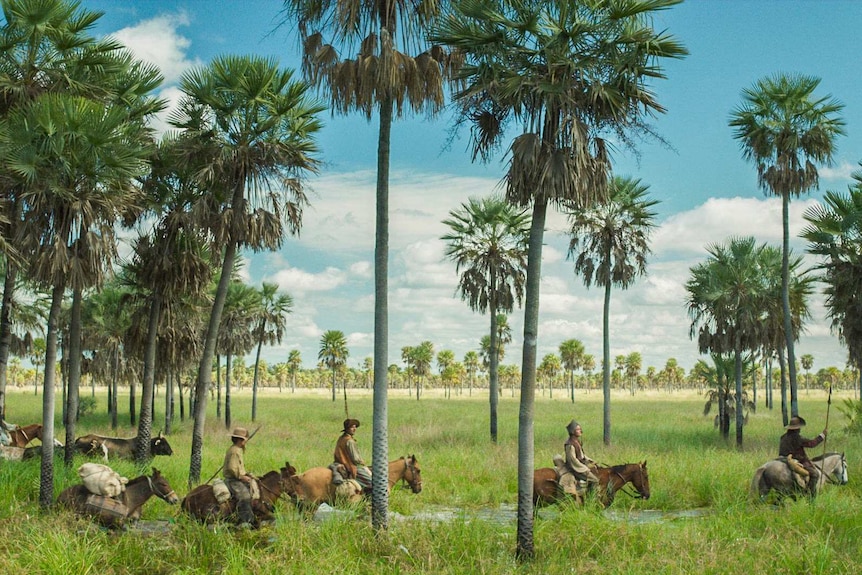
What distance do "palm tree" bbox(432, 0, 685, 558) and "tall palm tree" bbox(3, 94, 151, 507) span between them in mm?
8002

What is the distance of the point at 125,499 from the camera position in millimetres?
12359

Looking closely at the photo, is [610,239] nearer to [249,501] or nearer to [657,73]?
[657,73]

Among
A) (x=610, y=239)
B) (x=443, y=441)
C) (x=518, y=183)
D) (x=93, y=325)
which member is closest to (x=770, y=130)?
(x=610, y=239)

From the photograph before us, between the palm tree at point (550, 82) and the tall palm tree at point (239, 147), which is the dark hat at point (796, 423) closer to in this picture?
the palm tree at point (550, 82)

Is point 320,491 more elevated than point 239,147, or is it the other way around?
point 239,147

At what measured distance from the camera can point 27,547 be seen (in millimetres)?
10836

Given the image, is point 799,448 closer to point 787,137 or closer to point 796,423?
point 796,423

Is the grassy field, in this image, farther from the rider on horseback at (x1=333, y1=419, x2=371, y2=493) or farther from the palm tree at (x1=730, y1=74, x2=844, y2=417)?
the palm tree at (x1=730, y1=74, x2=844, y2=417)

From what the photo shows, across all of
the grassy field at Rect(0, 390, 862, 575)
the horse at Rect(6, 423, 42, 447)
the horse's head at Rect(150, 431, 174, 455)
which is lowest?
the horse's head at Rect(150, 431, 174, 455)

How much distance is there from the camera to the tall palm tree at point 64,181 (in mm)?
14781

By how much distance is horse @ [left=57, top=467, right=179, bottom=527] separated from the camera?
1205cm

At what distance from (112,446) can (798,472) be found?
19985mm

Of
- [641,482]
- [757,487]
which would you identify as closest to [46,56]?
[641,482]

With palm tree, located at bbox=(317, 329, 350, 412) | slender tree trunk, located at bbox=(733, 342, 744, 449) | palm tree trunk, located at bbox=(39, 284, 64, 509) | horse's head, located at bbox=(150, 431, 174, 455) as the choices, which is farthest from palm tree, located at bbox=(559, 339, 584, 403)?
palm tree trunk, located at bbox=(39, 284, 64, 509)
